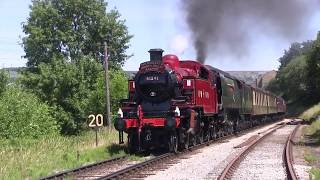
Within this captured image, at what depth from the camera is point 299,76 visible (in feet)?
322

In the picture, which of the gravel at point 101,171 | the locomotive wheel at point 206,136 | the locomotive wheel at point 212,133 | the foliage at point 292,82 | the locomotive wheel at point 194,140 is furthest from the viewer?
the foliage at point 292,82

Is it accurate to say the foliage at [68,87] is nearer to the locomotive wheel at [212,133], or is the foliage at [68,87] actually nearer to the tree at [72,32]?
the tree at [72,32]

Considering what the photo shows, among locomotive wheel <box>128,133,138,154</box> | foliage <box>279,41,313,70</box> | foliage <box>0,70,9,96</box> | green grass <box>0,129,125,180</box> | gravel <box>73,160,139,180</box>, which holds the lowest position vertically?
gravel <box>73,160,139,180</box>

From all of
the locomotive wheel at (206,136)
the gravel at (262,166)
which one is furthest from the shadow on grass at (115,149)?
the gravel at (262,166)

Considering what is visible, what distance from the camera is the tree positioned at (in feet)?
186

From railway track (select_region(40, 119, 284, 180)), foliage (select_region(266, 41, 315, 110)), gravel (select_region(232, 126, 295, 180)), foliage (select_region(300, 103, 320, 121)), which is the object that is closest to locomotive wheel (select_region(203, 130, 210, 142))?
railway track (select_region(40, 119, 284, 180))

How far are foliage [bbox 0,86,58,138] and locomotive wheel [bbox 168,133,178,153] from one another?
16.3 metres

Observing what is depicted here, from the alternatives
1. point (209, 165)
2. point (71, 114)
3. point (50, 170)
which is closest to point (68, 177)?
point (50, 170)

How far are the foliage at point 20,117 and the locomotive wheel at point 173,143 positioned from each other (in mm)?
16306

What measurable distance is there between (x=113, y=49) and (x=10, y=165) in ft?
142

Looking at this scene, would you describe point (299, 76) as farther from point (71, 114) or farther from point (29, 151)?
point (29, 151)

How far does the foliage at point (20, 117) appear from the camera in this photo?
33.0 metres

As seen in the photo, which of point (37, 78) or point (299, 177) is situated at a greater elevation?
point (37, 78)

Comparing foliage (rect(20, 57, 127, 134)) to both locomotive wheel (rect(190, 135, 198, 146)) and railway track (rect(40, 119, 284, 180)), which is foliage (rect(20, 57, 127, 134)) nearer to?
locomotive wheel (rect(190, 135, 198, 146))
